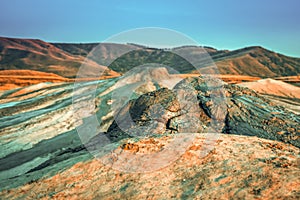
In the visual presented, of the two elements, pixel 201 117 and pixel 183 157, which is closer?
pixel 183 157

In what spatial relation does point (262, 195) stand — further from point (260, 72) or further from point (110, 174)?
point (260, 72)

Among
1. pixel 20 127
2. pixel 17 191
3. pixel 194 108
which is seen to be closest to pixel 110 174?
pixel 17 191

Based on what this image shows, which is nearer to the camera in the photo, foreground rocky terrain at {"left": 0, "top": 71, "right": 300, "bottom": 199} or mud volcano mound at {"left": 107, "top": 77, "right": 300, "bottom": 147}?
foreground rocky terrain at {"left": 0, "top": 71, "right": 300, "bottom": 199}

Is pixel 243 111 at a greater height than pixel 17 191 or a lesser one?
greater

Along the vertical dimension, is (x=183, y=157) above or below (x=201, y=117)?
below

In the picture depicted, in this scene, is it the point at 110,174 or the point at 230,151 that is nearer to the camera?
the point at 110,174

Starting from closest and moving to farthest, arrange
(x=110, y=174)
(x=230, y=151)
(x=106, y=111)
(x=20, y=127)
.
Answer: (x=110, y=174), (x=230, y=151), (x=20, y=127), (x=106, y=111)

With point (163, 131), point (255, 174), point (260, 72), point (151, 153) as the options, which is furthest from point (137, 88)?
point (260, 72)

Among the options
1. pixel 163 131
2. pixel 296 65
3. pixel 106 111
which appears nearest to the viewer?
pixel 163 131

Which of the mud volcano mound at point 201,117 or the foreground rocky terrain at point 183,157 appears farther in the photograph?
the mud volcano mound at point 201,117

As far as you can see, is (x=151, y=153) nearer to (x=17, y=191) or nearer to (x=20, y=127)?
(x=17, y=191)
